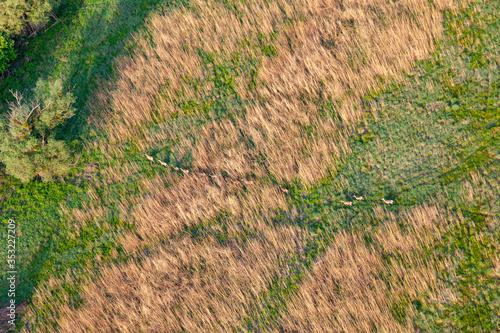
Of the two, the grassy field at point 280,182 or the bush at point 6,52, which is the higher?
the bush at point 6,52

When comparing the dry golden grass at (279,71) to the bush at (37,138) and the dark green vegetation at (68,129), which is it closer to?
the dark green vegetation at (68,129)

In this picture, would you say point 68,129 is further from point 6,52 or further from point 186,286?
point 186,286

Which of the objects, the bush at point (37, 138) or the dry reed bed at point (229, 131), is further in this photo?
the bush at point (37, 138)

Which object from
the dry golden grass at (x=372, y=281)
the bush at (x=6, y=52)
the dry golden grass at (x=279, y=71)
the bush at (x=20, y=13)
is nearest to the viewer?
the dry golden grass at (x=372, y=281)

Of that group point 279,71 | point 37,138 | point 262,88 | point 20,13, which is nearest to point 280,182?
point 262,88

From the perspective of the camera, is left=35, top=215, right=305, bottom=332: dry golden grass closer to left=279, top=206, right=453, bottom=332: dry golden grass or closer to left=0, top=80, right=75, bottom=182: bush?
left=279, top=206, right=453, bottom=332: dry golden grass

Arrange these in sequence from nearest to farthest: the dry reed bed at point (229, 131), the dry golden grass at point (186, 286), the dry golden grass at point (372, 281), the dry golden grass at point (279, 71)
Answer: the dry golden grass at point (372, 281) < the dry golden grass at point (186, 286) < the dry reed bed at point (229, 131) < the dry golden grass at point (279, 71)

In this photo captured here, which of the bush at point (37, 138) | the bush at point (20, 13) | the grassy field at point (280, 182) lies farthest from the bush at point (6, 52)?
the bush at point (37, 138)
